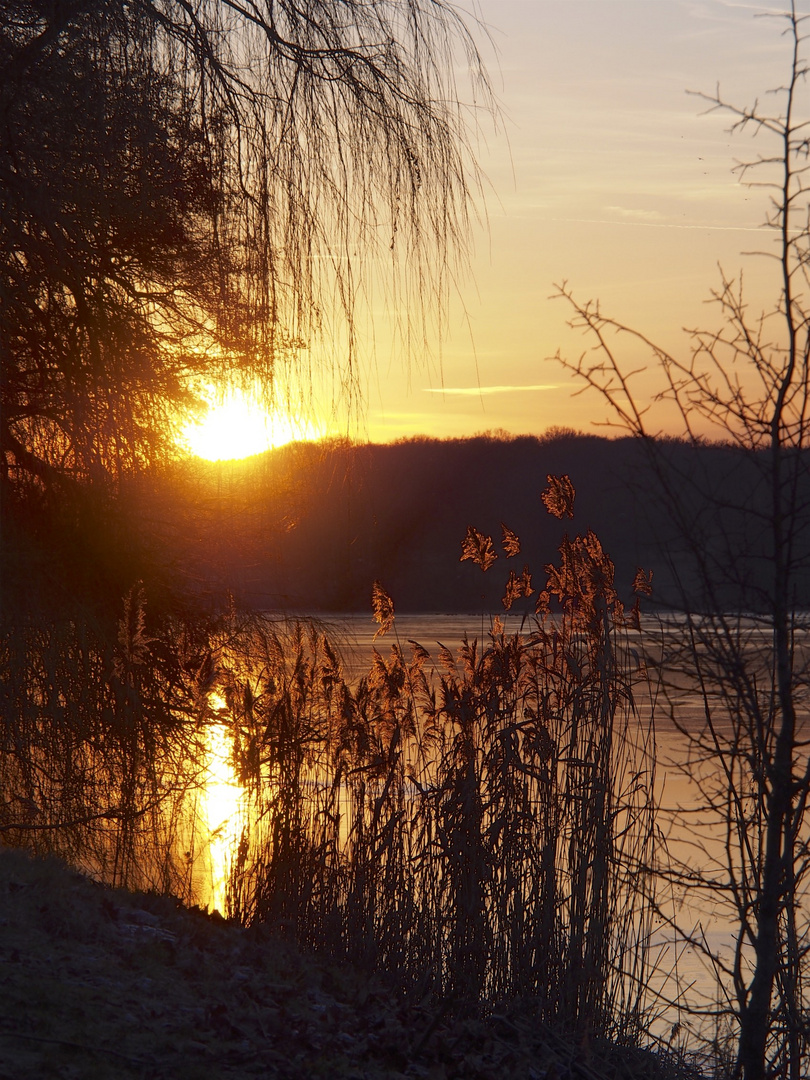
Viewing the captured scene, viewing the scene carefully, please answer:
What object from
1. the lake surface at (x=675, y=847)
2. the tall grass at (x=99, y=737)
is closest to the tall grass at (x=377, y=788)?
the tall grass at (x=99, y=737)

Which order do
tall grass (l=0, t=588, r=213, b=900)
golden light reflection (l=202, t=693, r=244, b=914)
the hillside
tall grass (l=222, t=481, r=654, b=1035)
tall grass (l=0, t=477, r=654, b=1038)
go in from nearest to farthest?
the hillside
tall grass (l=0, t=588, r=213, b=900)
tall grass (l=0, t=477, r=654, b=1038)
tall grass (l=222, t=481, r=654, b=1035)
golden light reflection (l=202, t=693, r=244, b=914)

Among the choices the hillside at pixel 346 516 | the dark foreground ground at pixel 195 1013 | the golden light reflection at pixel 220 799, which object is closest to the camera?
the dark foreground ground at pixel 195 1013

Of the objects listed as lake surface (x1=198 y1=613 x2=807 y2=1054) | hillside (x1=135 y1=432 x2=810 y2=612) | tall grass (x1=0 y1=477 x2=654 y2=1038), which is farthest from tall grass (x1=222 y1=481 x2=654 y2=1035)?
hillside (x1=135 y1=432 x2=810 y2=612)

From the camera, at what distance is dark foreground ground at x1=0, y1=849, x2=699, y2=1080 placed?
9.27ft

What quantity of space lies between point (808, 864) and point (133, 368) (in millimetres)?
3012

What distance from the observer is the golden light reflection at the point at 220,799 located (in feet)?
15.7

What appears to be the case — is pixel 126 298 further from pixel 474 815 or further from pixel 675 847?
pixel 675 847

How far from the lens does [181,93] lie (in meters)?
3.91

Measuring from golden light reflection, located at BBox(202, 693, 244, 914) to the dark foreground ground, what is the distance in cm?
63

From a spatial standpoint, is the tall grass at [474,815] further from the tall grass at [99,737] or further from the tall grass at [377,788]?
the tall grass at [99,737]

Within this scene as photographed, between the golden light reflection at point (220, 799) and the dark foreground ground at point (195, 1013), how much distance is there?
635mm

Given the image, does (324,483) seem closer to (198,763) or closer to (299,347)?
(299,347)

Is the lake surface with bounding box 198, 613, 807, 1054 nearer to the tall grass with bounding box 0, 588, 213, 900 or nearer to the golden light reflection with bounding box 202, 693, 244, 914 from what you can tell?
the golden light reflection with bounding box 202, 693, 244, 914

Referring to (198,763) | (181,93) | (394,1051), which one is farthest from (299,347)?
(394,1051)
